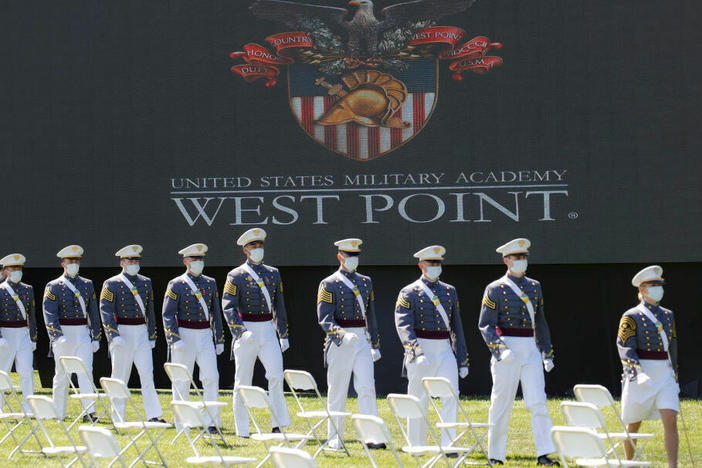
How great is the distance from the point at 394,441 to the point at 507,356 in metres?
1.88

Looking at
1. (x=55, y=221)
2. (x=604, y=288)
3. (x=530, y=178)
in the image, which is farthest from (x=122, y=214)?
(x=604, y=288)

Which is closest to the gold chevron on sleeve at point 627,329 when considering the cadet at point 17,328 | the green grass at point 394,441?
the green grass at point 394,441

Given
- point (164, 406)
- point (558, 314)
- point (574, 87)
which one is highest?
point (574, 87)

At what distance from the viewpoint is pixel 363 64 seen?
42.9ft

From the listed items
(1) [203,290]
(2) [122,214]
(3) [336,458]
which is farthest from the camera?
(2) [122,214]

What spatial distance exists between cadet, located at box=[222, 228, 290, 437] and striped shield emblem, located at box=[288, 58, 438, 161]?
9.59ft

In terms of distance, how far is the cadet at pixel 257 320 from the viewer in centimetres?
1023

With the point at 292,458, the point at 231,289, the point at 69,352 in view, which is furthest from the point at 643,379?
the point at 69,352

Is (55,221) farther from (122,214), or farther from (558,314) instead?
(558,314)

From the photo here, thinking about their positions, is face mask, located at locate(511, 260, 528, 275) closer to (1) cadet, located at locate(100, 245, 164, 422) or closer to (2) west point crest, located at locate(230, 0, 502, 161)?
(1) cadet, located at locate(100, 245, 164, 422)

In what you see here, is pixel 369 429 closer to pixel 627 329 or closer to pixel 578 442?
pixel 578 442

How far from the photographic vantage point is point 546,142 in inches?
495

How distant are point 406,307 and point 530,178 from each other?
3.98 meters

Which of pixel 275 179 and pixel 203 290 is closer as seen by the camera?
pixel 203 290
